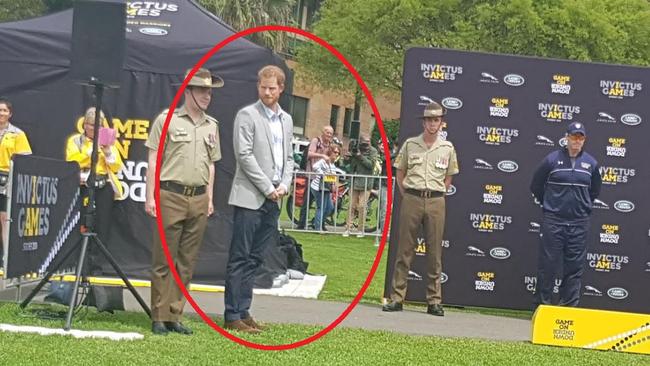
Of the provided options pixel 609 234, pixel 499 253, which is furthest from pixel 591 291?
pixel 499 253

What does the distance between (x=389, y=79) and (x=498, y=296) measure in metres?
20.6

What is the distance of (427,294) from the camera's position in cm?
1238

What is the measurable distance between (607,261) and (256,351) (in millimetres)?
5643

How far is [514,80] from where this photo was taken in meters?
12.7

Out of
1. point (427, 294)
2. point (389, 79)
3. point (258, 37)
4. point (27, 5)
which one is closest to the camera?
point (427, 294)

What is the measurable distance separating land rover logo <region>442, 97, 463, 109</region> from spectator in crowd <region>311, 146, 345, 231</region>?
25.4 feet

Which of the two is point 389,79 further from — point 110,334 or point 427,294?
point 110,334

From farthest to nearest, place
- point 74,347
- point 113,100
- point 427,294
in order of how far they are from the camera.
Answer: point 113,100, point 427,294, point 74,347

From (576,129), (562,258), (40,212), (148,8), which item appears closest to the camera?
(40,212)

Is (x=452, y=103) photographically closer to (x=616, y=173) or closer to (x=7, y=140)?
(x=616, y=173)

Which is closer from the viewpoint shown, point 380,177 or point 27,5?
point 380,177

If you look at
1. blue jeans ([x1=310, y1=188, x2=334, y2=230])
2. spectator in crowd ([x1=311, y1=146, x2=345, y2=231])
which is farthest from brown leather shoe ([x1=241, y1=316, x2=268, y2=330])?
blue jeans ([x1=310, y1=188, x2=334, y2=230])

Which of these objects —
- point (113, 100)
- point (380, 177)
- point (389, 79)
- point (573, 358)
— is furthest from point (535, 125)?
point (389, 79)

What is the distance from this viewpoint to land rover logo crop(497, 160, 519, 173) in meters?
12.8
